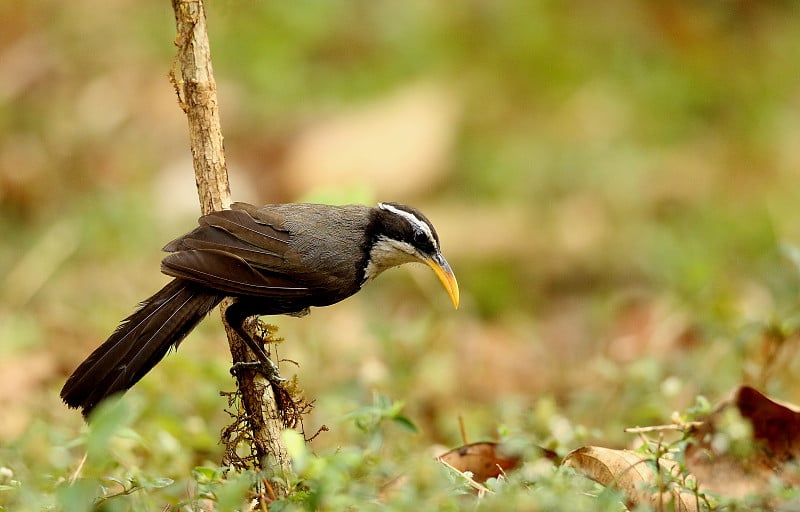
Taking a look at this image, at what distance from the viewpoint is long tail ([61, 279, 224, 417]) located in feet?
12.1

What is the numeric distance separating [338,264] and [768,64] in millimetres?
7982

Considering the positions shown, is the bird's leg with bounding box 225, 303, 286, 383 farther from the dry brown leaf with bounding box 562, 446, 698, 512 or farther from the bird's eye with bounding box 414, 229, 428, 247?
the dry brown leaf with bounding box 562, 446, 698, 512

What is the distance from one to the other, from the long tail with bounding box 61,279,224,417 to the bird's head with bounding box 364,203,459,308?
87 centimetres

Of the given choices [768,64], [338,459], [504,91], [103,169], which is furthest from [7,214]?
[768,64]

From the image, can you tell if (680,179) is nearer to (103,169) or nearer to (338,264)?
(103,169)

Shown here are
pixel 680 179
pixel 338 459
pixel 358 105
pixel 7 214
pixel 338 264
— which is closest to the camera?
pixel 338 459

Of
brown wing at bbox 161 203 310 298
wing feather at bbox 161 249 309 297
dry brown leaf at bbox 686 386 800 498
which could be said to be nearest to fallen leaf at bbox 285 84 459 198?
brown wing at bbox 161 203 310 298

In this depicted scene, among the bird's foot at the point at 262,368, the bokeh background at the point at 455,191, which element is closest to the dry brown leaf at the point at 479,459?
the bokeh background at the point at 455,191

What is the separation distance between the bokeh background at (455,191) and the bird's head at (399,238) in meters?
0.20

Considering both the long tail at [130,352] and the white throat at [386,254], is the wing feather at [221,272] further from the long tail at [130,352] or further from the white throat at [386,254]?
the white throat at [386,254]

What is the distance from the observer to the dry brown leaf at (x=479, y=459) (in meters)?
4.11

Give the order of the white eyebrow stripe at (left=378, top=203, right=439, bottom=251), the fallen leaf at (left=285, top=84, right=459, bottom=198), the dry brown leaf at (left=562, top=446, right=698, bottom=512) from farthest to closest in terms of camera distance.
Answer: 1. the fallen leaf at (left=285, top=84, right=459, bottom=198)
2. the white eyebrow stripe at (left=378, top=203, right=439, bottom=251)
3. the dry brown leaf at (left=562, top=446, right=698, bottom=512)

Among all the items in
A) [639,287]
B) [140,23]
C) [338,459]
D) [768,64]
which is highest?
[140,23]

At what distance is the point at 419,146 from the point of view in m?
9.45
